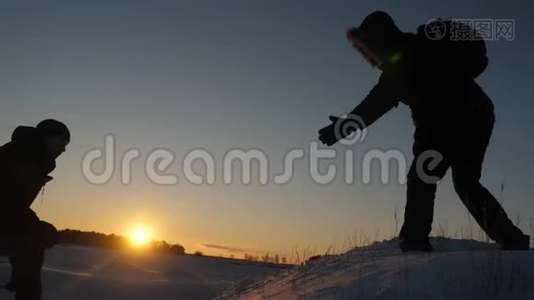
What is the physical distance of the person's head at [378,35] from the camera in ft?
16.2

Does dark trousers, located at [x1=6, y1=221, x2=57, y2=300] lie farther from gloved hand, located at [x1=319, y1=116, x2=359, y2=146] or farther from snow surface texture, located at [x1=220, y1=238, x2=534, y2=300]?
gloved hand, located at [x1=319, y1=116, x2=359, y2=146]

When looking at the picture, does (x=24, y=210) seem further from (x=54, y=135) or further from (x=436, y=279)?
(x=436, y=279)

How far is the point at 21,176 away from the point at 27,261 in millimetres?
659

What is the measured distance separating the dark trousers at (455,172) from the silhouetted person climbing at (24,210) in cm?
289

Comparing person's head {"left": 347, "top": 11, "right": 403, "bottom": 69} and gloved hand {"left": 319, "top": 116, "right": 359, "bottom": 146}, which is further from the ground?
person's head {"left": 347, "top": 11, "right": 403, "bottom": 69}

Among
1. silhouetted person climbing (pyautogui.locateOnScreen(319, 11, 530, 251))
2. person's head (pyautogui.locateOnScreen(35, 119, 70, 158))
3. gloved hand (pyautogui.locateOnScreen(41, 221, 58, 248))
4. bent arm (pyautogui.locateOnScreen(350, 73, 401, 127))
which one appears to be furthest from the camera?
bent arm (pyautogui.locateOnScreen(350, 73, 401, 127))

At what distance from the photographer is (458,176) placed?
4844 millimetres

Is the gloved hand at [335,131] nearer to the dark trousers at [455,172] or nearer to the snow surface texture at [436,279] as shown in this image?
the dark trousers at [455,172]

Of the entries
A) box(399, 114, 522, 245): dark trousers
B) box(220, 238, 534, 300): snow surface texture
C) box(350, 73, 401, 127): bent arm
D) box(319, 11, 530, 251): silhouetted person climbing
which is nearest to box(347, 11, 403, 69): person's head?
box(319, 11, 530, 251): silhouetted person climbing

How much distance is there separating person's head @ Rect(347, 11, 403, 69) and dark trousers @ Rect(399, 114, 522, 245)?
A: 0.71 m

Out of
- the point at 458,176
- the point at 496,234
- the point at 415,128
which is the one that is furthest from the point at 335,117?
the point at 496,234

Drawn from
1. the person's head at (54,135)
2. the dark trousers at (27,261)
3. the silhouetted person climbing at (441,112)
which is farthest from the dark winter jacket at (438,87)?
the dark trousers at (27,261)

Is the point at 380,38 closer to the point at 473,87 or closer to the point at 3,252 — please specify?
the point at 473,87

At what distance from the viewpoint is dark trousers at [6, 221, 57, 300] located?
188 inches
